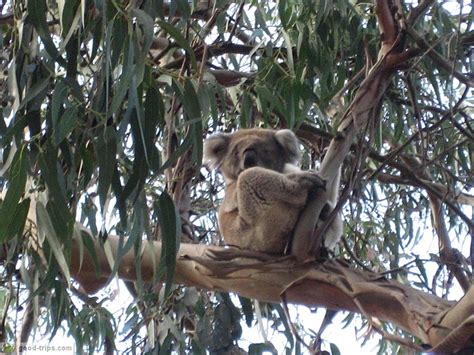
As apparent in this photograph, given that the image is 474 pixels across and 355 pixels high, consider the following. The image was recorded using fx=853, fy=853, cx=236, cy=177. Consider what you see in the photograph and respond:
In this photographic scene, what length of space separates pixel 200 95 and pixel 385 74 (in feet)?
1.94

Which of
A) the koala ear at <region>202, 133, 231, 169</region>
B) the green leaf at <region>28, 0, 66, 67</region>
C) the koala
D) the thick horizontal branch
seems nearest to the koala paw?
the koala

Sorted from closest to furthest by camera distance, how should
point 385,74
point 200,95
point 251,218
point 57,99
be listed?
point 57,99 < point 200,95 < point 385,74 < point 251,218

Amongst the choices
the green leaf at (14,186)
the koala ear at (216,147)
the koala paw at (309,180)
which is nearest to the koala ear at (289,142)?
the koala ear at (216,147)

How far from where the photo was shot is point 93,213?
246cm

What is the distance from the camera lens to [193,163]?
292 cm

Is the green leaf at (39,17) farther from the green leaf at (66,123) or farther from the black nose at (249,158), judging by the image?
the black nose at (249,158)

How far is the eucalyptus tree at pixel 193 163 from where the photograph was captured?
203 cm

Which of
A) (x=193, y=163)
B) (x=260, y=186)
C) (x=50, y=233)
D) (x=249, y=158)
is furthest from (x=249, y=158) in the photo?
(x=50, y=233)

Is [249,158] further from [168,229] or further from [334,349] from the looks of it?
[168,229]

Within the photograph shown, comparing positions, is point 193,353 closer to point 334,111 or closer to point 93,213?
point 93,213

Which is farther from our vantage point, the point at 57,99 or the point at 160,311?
the point at 160,311

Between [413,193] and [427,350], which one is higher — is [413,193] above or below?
above

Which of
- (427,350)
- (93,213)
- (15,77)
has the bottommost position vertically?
(427,350)

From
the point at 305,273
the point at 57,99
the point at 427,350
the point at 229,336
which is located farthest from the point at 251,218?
the point at 57,99
